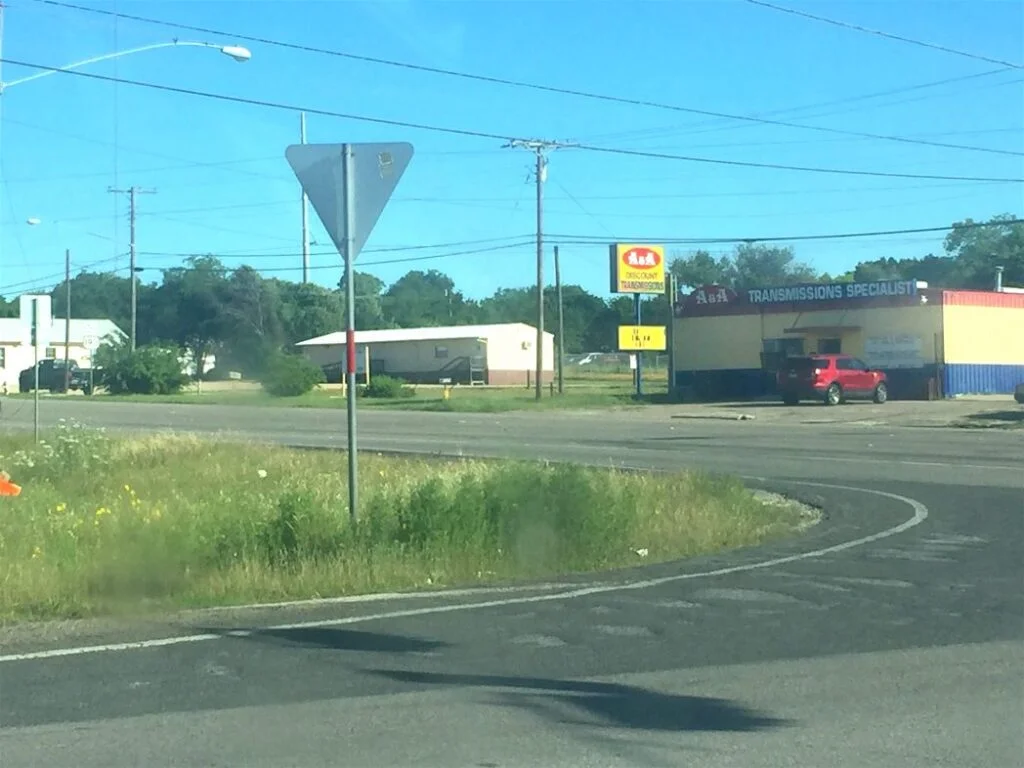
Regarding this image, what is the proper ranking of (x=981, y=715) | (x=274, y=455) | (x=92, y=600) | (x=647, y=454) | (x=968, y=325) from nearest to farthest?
1. (x=981, y=715)
2. (x=92, y=600)
3. (x=274, y=455)
4. (x=647, y=454)
5. (x=968, y=325)

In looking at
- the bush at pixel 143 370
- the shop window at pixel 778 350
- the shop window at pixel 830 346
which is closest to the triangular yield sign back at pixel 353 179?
the shop window at pixel 778 350

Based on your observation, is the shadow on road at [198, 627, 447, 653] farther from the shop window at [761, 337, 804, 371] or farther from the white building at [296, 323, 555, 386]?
the white building at [296, 323, 555, 386]

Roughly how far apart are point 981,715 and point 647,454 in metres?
18.3

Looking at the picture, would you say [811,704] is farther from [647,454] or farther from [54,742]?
[647,454]

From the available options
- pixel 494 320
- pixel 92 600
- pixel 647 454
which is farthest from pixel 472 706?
pixel 494 320

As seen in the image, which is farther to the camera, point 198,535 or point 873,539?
point 873,539

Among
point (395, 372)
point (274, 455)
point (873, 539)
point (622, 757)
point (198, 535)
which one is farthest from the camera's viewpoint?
point (395, 372)

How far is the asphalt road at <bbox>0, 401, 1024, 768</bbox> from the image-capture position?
5.93 meters

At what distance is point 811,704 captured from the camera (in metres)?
6.64

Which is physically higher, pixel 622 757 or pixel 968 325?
pixel 968 325

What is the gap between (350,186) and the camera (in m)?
10.9

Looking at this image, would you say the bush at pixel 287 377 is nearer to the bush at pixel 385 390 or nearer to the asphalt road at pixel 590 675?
the bush at pixel 385 390

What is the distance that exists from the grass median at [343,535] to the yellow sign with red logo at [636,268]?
4039cm

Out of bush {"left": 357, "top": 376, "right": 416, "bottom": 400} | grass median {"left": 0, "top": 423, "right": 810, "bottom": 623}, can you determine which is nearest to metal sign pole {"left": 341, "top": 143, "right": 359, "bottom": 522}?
grass median {"left": 0, "top": 423, "right": 810, "bottom": 623}
